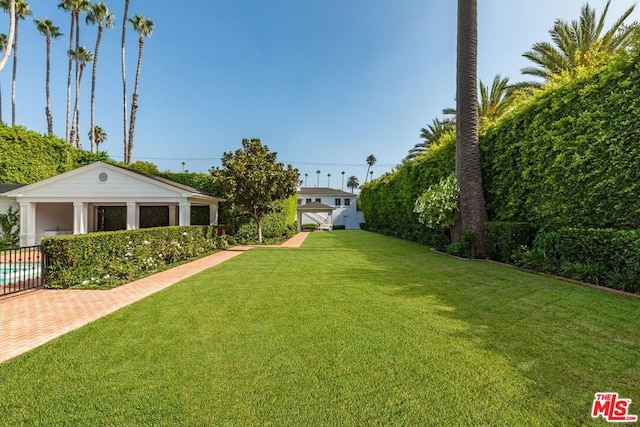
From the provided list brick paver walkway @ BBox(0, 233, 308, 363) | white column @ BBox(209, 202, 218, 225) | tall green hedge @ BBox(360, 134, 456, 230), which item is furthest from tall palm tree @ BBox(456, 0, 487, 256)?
white column @ BBox(209, 202, 218, 225)

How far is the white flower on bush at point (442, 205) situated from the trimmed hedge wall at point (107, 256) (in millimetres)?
10052

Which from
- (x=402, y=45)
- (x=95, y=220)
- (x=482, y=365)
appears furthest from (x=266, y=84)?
(x=482, y=365)

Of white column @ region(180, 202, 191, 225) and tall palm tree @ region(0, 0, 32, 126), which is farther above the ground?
tall palm tree @ region(0, 0, 32, 126)

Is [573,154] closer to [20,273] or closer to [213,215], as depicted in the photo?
[20,273]

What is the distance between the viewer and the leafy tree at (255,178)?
1574 cm

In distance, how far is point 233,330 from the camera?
4.19 meters

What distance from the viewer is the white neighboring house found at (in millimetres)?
39672

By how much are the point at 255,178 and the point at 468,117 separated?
1019 cm

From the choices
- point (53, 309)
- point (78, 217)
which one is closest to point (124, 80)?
point (78, 217)

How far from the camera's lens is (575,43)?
1514cm

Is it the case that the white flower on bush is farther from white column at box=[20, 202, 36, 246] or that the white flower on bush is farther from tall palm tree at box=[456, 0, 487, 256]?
white column at box=[20, 202, 36, 246]

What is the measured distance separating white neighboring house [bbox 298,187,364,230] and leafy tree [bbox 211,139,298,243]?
18.9 meters

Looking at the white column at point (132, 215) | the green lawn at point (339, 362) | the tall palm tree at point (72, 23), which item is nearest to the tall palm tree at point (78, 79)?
the tall palm tree at point (72, 23)

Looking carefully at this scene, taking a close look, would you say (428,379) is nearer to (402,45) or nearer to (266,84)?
(402,45)
